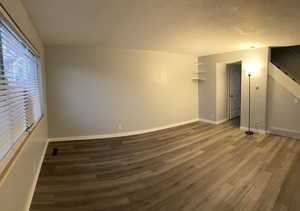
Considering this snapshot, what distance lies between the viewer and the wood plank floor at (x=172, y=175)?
1982 millimetres

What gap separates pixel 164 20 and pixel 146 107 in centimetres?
277

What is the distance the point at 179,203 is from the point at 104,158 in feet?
5.90

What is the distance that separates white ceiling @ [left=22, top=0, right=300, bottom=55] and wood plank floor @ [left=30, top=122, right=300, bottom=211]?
7.75 feet

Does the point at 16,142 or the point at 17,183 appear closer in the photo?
the point at 17,183

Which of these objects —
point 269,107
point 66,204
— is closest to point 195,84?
point 269,107

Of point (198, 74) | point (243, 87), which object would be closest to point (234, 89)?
point (243, 87)

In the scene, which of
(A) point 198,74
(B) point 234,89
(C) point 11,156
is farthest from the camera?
(B) point 234,89

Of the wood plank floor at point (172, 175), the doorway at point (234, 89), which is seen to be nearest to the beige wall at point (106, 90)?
the wood plank floor at point (172, 175)

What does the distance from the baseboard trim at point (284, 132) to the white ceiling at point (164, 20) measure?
223cm

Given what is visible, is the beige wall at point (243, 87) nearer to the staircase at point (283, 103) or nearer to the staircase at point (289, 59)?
the staircase at point (283, 103)

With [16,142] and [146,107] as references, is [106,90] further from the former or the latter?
[16,142]

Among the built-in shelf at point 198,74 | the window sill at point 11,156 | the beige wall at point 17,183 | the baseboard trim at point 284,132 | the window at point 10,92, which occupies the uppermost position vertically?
the built-in shelf at point 198,74

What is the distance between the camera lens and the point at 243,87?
4.95 metres

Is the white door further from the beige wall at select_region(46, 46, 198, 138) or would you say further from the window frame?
the window frame
